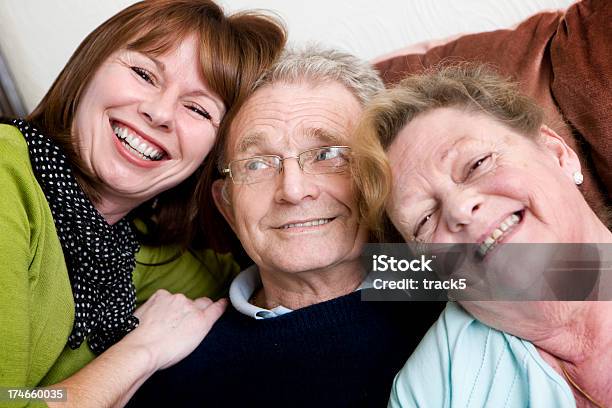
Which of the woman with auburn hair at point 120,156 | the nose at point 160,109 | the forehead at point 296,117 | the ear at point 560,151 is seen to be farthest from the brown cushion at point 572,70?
the nose at point 160,109

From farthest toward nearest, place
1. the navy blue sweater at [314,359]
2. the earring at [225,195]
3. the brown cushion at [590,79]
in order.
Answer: the earring at [225,195] < the navy blue sweater at [314,359] < the brown cushion at [590,79]

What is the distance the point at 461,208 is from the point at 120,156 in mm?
858

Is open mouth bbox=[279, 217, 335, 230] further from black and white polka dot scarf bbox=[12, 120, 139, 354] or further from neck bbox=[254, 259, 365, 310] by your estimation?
black and white polka dot scarf bbox=[12, 120, 139, 354]

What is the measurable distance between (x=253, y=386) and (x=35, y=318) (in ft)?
1.71

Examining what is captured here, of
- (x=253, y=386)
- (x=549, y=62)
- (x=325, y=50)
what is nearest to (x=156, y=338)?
(x=253, y=386)

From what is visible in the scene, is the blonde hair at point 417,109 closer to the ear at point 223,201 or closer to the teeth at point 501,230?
the teeth at point 501,230

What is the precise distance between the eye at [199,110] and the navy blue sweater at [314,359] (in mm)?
549

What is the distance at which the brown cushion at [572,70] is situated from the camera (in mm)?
1214

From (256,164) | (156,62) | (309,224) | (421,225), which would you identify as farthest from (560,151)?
(156,62)

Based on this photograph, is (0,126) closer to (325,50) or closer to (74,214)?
(74,214)

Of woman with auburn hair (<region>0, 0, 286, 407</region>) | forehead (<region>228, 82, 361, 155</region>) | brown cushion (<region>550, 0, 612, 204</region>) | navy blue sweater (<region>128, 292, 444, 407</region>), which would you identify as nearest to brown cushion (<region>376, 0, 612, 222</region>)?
brown cushion (<region>550, 0, 612, 204</region>)

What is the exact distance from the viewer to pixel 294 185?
4.25 ft

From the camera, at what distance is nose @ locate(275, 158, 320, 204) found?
130 cm

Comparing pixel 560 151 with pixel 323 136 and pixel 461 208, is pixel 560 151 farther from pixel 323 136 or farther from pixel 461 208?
pixel 323 136
